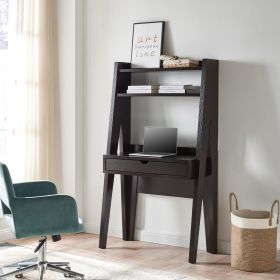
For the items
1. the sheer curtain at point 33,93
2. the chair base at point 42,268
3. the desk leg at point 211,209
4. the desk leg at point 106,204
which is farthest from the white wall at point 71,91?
the chair base at point 42,268

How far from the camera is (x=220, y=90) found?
189 inches

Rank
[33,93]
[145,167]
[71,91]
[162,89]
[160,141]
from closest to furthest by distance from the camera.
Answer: [145,167] → [162,89] → [160,141] → [33,93] → [71,91]

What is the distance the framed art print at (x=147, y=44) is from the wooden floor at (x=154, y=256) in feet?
5.06

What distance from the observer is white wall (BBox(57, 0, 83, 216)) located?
5.50m

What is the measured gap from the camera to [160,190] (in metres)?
5.10

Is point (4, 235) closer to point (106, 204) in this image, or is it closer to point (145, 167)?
point (106, 204)

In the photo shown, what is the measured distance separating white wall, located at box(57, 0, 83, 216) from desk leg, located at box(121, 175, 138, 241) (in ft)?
1.83

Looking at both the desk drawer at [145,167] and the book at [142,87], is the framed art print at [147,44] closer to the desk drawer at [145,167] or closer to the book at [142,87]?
the book at [142,87]

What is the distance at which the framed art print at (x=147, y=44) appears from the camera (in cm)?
501

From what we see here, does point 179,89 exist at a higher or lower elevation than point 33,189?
higher

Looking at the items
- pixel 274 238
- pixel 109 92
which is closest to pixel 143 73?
pixel 109 92

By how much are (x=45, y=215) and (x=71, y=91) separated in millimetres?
1970

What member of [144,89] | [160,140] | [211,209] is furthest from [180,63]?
[211,209]

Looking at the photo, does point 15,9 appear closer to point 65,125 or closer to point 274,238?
point 65,125
